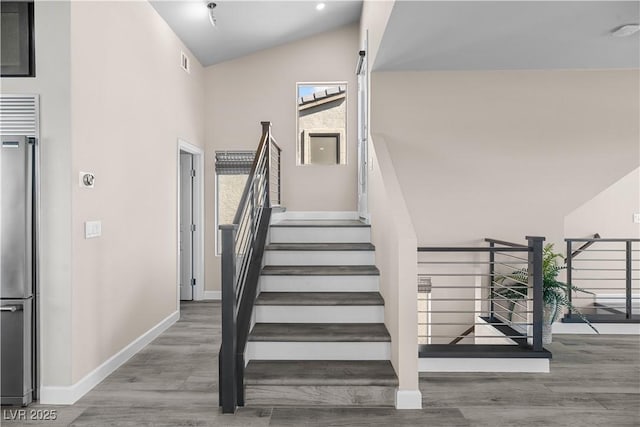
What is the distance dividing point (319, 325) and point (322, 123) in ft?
12.0

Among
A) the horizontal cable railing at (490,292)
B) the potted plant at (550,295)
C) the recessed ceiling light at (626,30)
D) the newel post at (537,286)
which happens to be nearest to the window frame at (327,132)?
the horizontal cable railing at (490,292)

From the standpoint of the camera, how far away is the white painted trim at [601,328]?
181 inches

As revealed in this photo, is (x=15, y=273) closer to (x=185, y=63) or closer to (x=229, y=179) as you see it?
(x=185, y=63)

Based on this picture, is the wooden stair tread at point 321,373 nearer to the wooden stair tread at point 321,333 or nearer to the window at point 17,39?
the wooden stair tread at point 321,333

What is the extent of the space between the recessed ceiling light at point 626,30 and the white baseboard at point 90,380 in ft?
15.1

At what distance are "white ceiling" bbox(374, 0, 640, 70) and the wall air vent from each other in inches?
105

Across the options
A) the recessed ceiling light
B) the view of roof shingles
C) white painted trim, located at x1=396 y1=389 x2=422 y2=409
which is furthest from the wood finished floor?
the view of roof shingles

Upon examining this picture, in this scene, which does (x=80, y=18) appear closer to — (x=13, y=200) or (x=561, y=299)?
(x=13, y=200)

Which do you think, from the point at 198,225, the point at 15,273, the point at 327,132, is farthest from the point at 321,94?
the point at 15,273

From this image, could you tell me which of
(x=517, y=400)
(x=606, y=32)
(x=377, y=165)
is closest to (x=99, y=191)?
(x=377, y=165)

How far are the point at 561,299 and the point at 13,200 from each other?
15.3 feet

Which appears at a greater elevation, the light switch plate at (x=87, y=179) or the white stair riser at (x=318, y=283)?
the light switch plate at (x=87, y=179)

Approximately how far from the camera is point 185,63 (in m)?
5.47

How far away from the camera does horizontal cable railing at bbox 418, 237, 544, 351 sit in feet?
12.0
